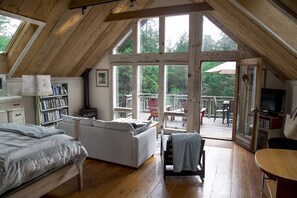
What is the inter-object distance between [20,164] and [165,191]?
1776mm

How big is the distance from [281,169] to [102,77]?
5.56 meters

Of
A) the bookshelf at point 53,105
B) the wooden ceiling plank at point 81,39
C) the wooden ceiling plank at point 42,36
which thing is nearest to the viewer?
the wooden ceiling plank at point 42,36

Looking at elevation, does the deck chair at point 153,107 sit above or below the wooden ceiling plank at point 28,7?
below

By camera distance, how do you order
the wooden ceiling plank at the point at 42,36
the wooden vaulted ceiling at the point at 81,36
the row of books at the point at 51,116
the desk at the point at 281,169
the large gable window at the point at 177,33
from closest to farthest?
the desk at the point at 281,169, the wooden vaulted ceiling at the point at 81,36, the wooden ceiling plank at the point at 42,36, the row of books at the point at 51,116, the large gable window at the point at 177,33

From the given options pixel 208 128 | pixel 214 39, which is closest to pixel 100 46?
pixel 214 39

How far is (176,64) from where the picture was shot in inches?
220

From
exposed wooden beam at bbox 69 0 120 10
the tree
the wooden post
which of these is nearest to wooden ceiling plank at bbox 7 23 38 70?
exposed wooden beam at bbox 69 0 120 10

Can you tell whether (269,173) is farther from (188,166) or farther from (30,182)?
(30,182)

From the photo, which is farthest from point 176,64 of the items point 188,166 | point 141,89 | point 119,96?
point 188,166

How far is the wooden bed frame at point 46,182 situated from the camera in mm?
2057

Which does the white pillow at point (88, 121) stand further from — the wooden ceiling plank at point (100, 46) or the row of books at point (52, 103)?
the wooden ceiling plank at point (100, 46)

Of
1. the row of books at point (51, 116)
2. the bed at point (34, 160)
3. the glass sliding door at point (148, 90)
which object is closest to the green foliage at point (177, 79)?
the glass sliding door at point (148, 90)

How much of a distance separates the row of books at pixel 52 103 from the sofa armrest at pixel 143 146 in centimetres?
301

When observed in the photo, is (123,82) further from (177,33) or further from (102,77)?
(177,33)
